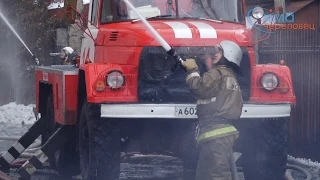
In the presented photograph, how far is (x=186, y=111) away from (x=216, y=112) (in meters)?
0.73

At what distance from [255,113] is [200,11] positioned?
155cm

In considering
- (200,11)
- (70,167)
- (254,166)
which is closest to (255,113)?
(254,166)

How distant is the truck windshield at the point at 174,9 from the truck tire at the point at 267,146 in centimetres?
142

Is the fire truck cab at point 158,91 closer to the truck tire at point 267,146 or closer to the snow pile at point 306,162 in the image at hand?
the truck tire at point 267,146

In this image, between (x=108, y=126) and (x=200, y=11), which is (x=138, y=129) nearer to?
(x=108, y=126)

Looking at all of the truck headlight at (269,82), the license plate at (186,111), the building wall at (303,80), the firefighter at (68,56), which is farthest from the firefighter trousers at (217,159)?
the firefighter at (68,56)

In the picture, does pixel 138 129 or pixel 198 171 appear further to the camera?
pixel 138 129

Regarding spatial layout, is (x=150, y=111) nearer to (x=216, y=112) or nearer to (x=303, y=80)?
(x=216, y=112)

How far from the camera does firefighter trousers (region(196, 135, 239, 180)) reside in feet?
25.4

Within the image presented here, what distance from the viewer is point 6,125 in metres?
18.4

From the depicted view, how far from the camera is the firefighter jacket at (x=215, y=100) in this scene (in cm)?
780

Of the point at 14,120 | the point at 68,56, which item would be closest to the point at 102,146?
the point at 68,56

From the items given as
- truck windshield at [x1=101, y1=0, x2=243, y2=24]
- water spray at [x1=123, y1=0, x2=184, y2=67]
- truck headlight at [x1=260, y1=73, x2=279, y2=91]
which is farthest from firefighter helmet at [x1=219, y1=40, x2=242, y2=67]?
truck windshield at [x1=101, y1=0, x2=243, y2=24]

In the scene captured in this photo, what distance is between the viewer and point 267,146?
9.11m
